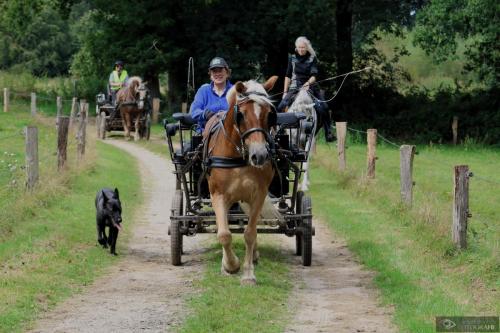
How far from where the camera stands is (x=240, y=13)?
3791cm

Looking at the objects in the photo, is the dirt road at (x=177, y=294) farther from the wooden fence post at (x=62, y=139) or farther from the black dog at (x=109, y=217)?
the wooden fence post at (x=62, y=139)

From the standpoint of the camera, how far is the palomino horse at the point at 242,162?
31.3 ft

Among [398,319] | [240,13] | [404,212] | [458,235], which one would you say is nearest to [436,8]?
[240,13]

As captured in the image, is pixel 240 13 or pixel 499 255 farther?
pixel 240 13

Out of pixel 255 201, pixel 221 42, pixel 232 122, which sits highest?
pixel 221 42

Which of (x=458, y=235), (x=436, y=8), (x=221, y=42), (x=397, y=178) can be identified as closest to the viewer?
(x=458, y=235)

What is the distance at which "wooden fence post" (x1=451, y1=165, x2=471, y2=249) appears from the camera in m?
11.0

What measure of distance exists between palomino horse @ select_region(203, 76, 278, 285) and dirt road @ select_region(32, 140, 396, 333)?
0.68 meters

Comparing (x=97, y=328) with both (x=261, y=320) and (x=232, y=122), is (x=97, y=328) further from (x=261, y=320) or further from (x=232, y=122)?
(x=232, y=122)

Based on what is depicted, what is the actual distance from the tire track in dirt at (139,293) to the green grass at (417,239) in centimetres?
211

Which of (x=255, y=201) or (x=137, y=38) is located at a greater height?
(x=137, y=38)

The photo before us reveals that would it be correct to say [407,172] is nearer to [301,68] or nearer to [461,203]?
[301,68]

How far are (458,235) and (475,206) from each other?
5803 millimetres

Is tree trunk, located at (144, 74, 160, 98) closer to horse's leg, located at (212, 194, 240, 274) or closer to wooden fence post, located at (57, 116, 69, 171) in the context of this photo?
wooden fence post, located at (57, 116, 69, 171)
